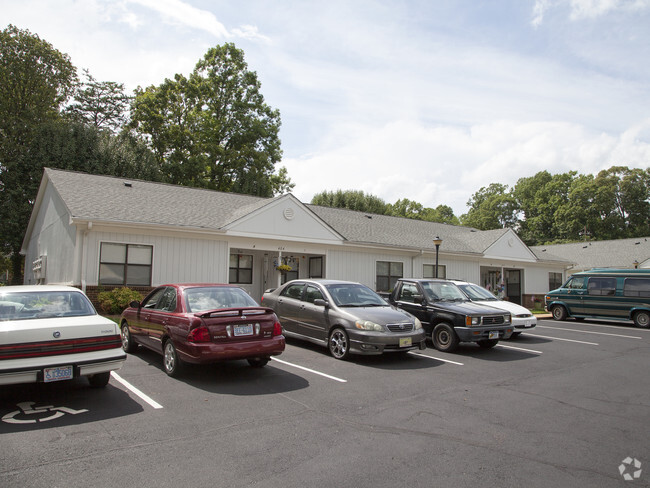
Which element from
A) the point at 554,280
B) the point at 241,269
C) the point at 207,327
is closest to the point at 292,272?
the point at 241,269

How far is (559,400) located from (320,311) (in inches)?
186

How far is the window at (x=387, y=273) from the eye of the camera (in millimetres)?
21703

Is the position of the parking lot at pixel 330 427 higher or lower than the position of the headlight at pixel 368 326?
lower

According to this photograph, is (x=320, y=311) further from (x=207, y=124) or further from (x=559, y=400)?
(x=207, y=124)

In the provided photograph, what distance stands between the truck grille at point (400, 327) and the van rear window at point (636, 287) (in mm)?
12752

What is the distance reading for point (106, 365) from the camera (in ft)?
19.4

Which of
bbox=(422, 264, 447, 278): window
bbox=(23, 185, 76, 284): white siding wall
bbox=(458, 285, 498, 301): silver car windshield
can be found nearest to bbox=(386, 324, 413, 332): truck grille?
bbox=(458, 285, 498, 301): silver car windshield

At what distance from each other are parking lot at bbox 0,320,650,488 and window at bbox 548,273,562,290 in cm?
2407

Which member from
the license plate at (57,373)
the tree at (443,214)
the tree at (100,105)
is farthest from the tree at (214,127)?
the tree at (443,214)

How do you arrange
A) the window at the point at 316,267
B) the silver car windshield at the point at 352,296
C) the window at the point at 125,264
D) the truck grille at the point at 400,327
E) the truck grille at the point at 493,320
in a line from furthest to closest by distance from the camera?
the window at the point at 316,267, the window at the point at 125,264, the truck grille at the point at 493,320, the silver car windshield at the point at 352,296, the truck grille at the point at 400,327

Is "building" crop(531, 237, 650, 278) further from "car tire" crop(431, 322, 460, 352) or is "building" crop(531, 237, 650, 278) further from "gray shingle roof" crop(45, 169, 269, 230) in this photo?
"car tire" crop(431, 322, 460, 352)

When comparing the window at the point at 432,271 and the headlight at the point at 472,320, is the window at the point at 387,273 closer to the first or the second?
the window at the point at 432,271

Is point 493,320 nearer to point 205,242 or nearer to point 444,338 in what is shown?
point 444,338

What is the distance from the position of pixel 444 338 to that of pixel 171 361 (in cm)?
621
